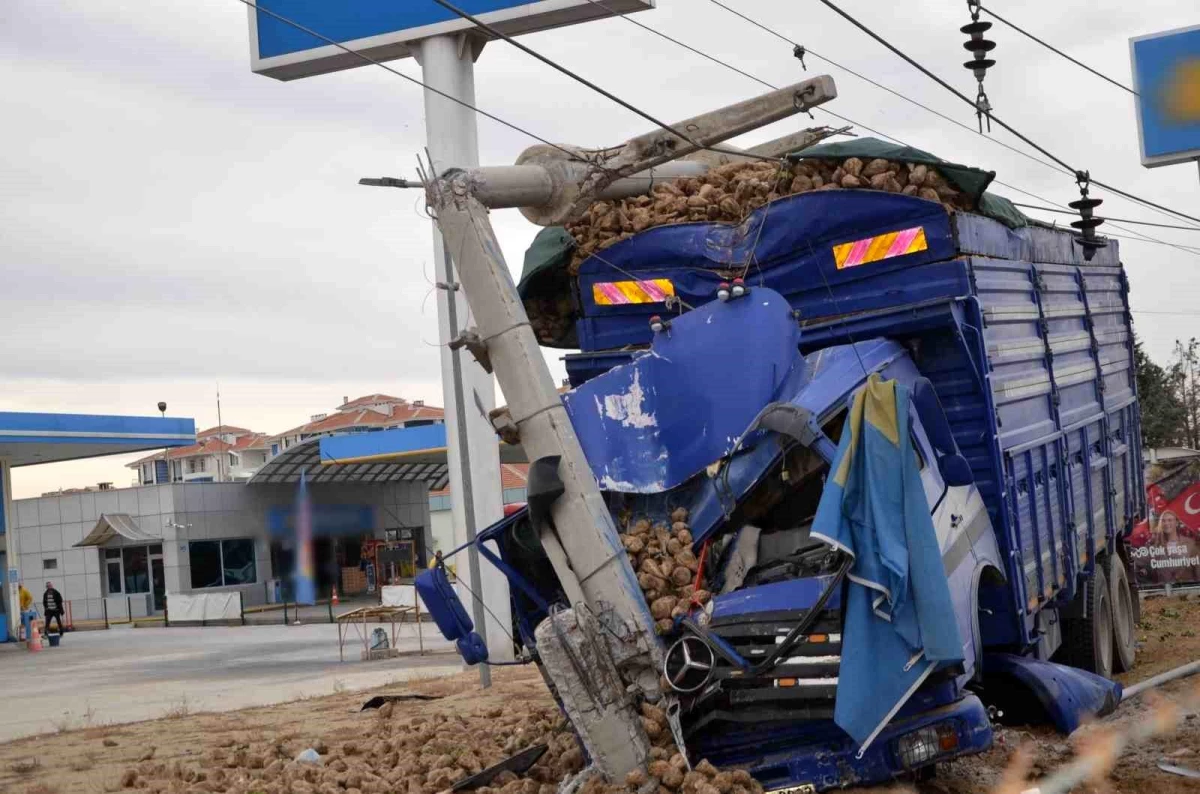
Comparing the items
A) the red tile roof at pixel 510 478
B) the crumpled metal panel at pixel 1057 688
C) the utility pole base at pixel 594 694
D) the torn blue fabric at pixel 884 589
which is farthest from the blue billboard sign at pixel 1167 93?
the red tile roof at pixel 510 478

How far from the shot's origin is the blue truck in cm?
714

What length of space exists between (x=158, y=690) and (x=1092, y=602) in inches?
498

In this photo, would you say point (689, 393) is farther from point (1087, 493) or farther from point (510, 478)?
point (510, 478)

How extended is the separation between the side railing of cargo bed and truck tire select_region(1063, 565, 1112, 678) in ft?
1.86

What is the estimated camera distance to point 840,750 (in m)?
7.13

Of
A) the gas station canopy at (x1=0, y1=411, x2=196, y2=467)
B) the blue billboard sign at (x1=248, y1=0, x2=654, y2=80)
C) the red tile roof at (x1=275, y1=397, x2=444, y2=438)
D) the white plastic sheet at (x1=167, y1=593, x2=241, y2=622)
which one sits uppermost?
the blue billboard sign at (x1=248, y1=0, x2=654, y2=80)

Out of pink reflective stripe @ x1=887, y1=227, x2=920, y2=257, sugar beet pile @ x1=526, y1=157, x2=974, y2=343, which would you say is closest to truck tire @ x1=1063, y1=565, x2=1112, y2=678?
sugar beet pile @ x1=526, y1=157, x2=974, y2=343

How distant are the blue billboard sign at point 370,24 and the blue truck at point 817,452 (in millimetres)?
8372

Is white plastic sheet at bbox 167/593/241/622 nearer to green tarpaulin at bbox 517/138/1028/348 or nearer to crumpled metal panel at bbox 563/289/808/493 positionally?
green tarpaulin at bbox 517/138/1028/348

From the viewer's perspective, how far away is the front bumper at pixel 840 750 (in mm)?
7105

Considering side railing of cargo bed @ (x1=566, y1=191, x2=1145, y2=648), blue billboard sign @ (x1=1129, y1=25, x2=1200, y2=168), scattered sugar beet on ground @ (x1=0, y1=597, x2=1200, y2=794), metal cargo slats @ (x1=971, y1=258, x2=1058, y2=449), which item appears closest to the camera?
scattered sugar beet on ground @ (x1=0, y1=597, x2=1200, y2=794)

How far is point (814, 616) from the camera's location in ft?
22.5

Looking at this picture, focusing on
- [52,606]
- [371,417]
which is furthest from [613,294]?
[371,417]

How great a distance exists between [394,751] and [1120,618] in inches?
259
